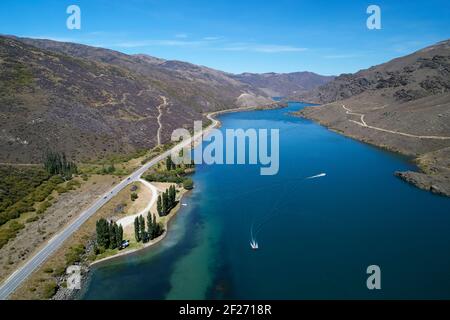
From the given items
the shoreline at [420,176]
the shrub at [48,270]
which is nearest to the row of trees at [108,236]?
the shrub at [48,270]

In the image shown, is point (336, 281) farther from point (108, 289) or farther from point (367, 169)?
point (367, 169)

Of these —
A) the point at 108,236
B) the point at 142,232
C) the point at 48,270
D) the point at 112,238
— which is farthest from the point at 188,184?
the point at 48,270

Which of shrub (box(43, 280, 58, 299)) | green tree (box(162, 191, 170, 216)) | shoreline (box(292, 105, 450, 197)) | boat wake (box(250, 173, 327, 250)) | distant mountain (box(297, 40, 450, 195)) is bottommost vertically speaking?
shrub (box(43, 280, 58, 299))

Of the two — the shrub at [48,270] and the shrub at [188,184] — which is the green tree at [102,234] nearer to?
the shrub at [48,270]

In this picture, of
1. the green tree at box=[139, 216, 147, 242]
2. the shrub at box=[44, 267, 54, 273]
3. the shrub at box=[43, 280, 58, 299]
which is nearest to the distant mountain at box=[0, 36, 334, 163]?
the green tree at box=[139, 216, 147, 242]

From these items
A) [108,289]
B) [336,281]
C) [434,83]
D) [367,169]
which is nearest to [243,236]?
[336,281]

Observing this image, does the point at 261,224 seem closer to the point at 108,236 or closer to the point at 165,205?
the point at 165,205

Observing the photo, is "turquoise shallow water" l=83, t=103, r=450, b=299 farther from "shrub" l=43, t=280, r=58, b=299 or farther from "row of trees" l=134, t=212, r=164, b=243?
"shrub" l=43, t=280, r=58, b=299
